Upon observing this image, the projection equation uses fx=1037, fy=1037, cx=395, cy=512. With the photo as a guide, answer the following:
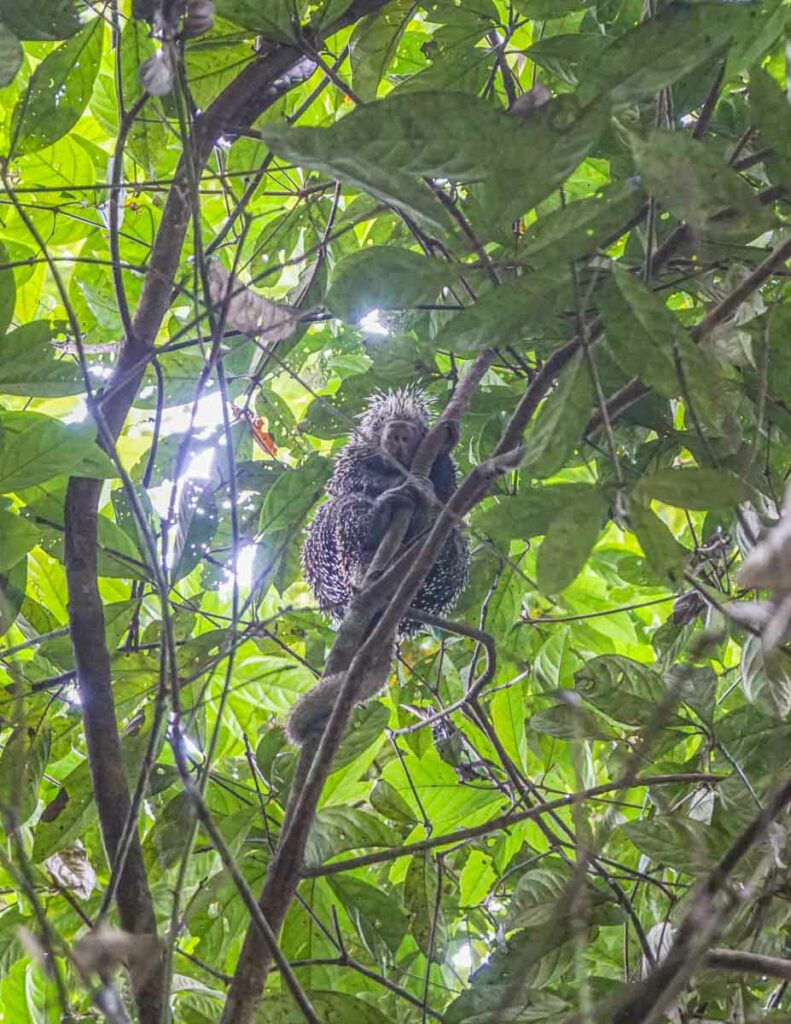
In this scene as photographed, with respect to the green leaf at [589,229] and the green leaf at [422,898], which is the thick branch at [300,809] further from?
the green leaf at [422,898]

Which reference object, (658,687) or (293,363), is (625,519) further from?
(293,363)

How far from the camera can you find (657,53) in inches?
48.5

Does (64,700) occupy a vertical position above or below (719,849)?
above

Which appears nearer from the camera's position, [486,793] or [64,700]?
[64,700]

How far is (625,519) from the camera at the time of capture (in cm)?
132

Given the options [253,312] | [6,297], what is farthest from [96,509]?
[253,312]

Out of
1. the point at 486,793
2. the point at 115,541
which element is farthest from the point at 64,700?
the point at 486,793

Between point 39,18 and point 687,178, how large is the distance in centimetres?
128

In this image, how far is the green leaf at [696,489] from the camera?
1259mm

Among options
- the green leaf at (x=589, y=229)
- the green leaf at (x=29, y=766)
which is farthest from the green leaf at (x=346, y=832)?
the green leaf at (x=589, y=229)

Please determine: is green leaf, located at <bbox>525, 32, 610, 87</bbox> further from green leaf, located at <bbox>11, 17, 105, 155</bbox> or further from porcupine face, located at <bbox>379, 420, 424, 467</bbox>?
porcupine face, located at <bbox>379, 420, 424, 467</bbox>

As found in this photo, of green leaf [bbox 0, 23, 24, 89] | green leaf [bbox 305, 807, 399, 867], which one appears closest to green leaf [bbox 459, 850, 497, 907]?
green leaf [bbox 305, 807, 399, 867]

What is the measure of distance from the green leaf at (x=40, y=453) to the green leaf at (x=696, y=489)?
0.93m

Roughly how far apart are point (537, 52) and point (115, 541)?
130cm
